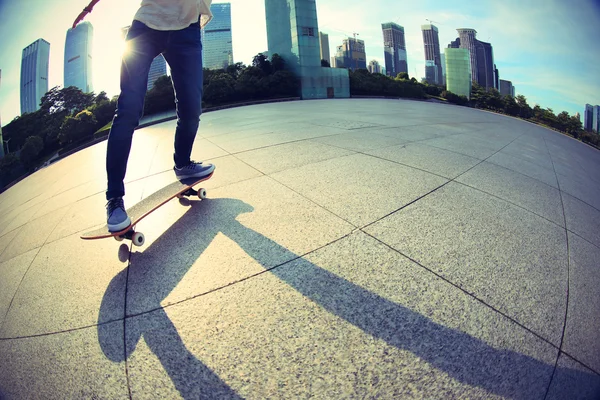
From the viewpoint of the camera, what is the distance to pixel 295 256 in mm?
1640

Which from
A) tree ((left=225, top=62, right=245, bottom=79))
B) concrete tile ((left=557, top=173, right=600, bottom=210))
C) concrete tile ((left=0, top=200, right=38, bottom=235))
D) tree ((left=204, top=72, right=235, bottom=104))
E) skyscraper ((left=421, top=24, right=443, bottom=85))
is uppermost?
skyscraper ((left=421, top=24, right=443, bottom=85))

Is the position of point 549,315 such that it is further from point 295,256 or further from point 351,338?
point 295,256

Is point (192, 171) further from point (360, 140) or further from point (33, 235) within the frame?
point (360, 140)

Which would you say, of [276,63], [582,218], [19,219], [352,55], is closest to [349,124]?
[582,218]

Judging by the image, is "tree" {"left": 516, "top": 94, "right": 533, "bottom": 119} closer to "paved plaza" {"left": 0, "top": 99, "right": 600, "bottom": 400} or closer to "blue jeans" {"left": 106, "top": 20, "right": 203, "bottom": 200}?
"paved plaza" {"left": 0, "top": 99, "right": 600, "bottom": 400}

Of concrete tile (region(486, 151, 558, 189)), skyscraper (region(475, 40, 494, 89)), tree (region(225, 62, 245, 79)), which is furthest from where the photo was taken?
skyscraper (region(475, 40, 494, 89))

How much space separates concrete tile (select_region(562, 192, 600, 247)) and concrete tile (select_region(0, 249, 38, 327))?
170 inches

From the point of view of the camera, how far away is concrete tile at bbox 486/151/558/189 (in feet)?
12.2

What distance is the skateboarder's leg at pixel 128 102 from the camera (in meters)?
2.04

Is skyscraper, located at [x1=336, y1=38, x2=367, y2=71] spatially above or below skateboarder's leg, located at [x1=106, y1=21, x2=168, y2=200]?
above

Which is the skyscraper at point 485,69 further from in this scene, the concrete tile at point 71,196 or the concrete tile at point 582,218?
the concrete tile at point 71,196

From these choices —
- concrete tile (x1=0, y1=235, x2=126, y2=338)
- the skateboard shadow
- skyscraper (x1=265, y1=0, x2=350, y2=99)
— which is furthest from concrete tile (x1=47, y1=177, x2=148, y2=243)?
skyscraper (x1=265, y1=0, x2=350, y2=99)

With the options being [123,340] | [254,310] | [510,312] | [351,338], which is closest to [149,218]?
[123,340]

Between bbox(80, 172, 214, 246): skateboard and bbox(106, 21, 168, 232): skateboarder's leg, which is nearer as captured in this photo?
bbox(80, 172, 214, 246): skateboard
